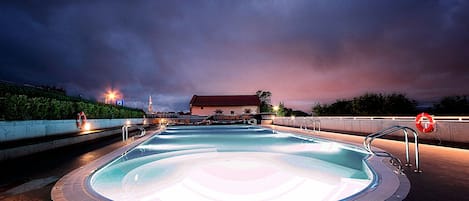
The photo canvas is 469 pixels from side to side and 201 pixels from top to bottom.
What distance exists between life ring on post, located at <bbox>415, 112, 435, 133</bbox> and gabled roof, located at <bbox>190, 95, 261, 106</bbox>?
28817 millimetres

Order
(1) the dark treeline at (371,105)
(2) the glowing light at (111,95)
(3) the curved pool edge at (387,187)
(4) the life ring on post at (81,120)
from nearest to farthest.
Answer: (3) the curved pool edge at (387,187), (4) the life ring on post at (81,120), (1) the dark treeline at (371,105), (2) the glowing light at (111,95)

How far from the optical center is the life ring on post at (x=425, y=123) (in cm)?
756

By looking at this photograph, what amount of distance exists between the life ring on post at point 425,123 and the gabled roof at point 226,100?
94.5ft

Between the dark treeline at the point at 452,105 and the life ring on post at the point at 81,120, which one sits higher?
the dark treeline at the point at 452,105

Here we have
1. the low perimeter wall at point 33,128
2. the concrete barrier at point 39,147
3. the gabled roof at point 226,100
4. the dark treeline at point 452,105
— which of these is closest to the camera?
the concrete barrier at point 39,147

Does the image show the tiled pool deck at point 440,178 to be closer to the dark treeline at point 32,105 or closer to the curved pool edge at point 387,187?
the curved pool edge at point 387,187

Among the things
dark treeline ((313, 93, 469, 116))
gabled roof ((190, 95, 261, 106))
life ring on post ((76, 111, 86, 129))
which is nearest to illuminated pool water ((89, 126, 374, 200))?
life ring on post ((76, 111, 86, 129))

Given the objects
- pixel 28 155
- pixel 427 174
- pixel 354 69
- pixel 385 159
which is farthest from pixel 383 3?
pixel 28 155

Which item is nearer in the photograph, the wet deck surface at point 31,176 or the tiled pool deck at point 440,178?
the tiled pool deck at point 440,178

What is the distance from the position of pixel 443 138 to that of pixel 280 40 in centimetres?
1167

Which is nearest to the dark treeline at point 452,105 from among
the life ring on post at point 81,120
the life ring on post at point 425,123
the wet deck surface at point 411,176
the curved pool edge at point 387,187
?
the life ring on post at point 425,123

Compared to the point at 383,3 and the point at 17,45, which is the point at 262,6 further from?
the point at 17,45

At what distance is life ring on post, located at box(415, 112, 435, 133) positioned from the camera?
24.8ft

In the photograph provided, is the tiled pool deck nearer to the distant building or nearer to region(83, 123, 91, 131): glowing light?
region(83, 123, 91, 131): glowing light
